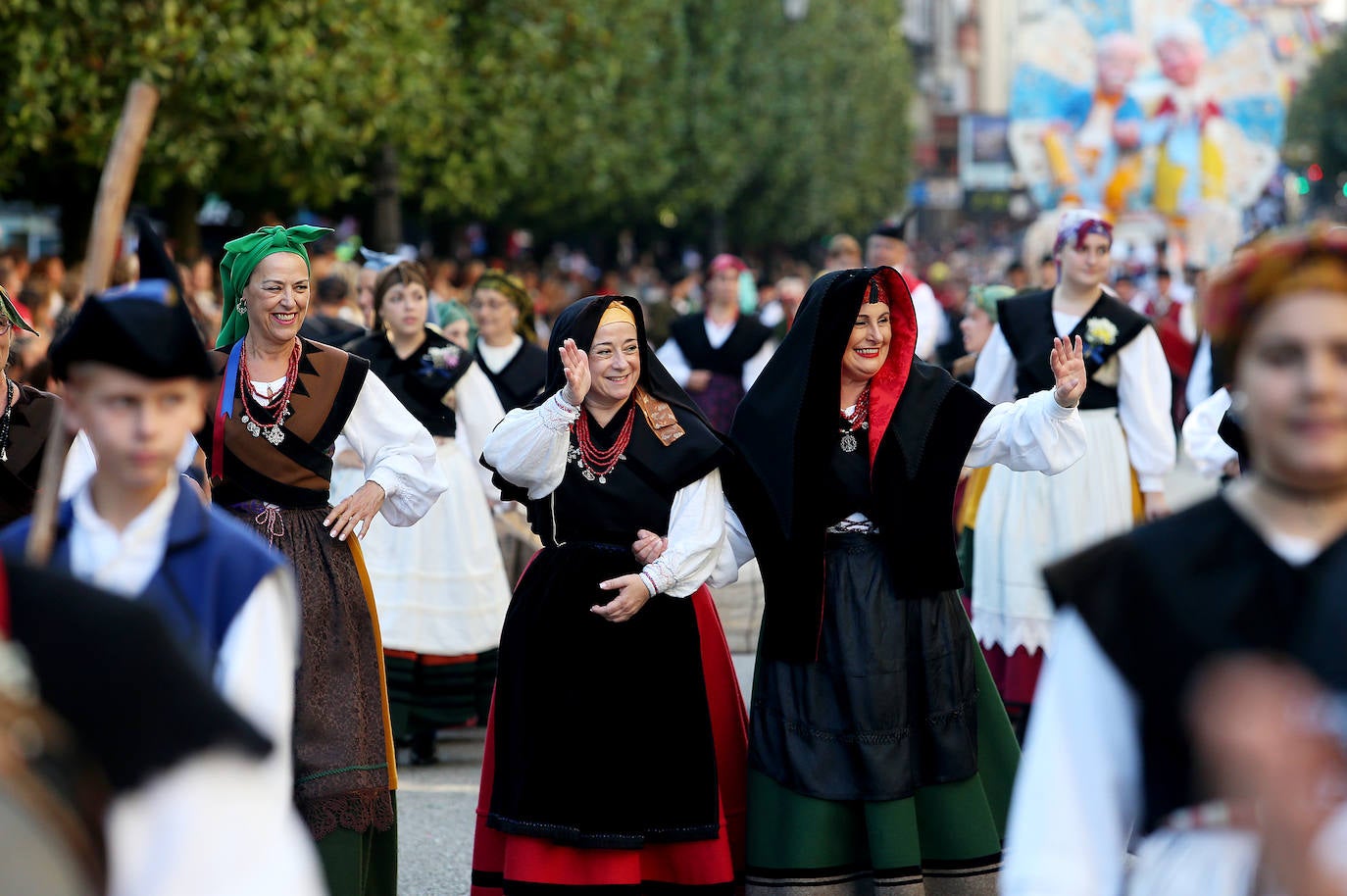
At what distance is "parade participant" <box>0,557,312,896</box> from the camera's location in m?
2.50

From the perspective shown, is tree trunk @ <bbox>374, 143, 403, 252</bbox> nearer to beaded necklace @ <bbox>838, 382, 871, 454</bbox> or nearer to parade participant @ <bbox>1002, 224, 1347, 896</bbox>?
beaded necklace @ <bbox>838, 382, 871, 454</bbox>

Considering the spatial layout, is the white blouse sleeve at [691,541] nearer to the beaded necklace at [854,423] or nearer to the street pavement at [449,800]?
the beaded necklace at [854,423]

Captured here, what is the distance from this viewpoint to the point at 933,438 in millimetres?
5473

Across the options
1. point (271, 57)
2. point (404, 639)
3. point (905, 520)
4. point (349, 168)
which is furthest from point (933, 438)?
point (349, 168)

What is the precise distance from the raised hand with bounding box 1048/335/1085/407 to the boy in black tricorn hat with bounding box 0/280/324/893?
282cm

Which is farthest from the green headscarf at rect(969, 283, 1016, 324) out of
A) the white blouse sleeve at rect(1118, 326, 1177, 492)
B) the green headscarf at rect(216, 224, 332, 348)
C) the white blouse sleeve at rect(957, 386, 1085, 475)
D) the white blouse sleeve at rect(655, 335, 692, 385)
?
the green headscarf at rect(216, 224, 332, 348)

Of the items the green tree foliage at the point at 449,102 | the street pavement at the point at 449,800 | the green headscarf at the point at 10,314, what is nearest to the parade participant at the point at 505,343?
the street pavement at the point at 449,800

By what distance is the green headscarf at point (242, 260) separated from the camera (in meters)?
5.61

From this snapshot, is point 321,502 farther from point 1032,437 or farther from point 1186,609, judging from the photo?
point 1186,609

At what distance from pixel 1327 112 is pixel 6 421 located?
205ft

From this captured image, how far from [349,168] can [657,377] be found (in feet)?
56.8

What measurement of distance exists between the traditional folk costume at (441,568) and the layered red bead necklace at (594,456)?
3.05 m

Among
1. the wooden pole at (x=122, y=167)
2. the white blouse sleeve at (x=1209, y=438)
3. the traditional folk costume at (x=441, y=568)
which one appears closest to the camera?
the wooden pole at (x=122, y=167)

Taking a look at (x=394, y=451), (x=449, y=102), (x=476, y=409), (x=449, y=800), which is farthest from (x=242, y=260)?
(x=449, y=102)
